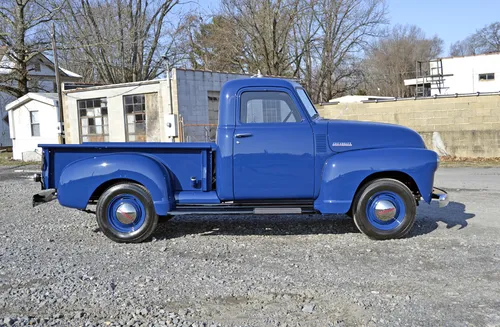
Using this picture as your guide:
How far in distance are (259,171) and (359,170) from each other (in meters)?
1.28

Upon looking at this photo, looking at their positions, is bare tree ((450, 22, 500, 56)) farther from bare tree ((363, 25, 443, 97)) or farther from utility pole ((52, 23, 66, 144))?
utility pole ((52, 23, 66, 144))

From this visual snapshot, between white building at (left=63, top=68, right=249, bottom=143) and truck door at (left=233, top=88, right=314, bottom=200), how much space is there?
1362 cm

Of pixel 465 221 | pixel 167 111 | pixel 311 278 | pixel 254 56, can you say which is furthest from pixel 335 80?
pixel 311 278

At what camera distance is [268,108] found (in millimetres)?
6355

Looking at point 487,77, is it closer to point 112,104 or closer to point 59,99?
point 112,104

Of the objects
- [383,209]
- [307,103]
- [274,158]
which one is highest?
[307,103]

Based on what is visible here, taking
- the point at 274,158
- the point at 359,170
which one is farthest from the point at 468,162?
the point at 274,158

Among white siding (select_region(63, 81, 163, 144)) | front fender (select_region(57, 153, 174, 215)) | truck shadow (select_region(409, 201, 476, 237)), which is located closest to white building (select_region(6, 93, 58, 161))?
white siding (select_region(63, 81, 163, 144))

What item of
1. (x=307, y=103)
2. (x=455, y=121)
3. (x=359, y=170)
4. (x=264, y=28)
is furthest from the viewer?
(x=264, y=28)

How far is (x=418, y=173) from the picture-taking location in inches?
242

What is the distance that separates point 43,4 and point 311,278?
28.7 metres

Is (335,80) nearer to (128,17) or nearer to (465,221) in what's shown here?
(128,17)

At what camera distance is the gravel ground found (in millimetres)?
3982

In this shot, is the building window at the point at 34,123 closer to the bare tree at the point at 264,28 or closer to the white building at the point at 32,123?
the white building at the point at 32,123
